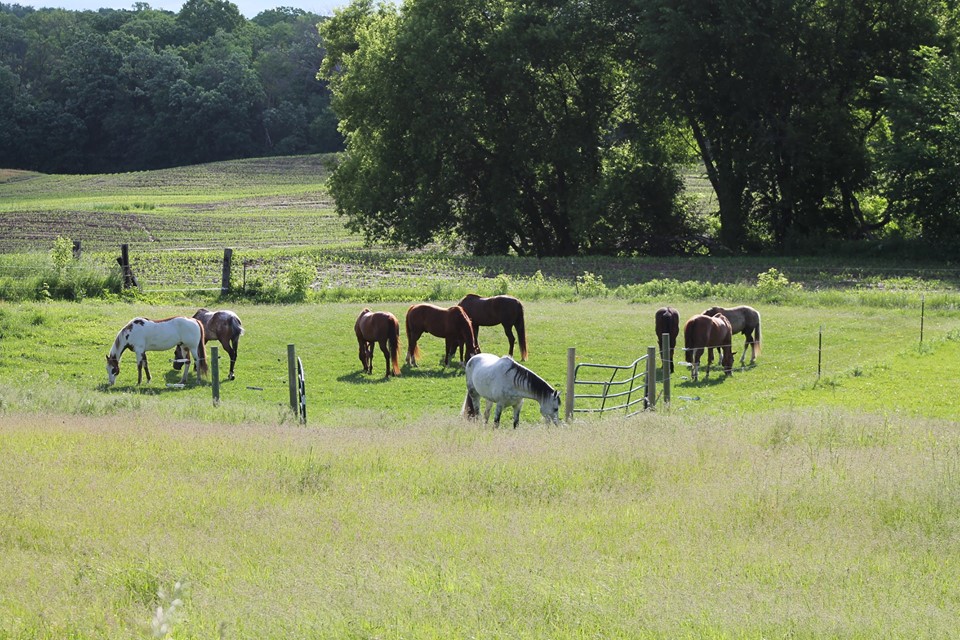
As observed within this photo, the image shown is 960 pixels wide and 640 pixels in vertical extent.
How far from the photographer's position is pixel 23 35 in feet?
413

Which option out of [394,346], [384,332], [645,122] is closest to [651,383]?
[394,346]

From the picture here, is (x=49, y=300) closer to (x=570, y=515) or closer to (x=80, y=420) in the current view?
(x=80, y=420)

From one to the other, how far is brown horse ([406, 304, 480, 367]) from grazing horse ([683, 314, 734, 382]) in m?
4.08

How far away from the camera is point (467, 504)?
1028 centimetres

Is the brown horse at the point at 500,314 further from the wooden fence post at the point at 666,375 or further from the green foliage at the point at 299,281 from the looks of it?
the green foliage at the point at 299,281

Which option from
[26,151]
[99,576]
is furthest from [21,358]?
[26,151]

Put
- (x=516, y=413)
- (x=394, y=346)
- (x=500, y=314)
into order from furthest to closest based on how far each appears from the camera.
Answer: (x=500, y=314) < (x=394, y=346) < (x=516, y=413)

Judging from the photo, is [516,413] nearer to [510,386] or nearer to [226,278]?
[510,386]

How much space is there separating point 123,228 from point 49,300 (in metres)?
30.2

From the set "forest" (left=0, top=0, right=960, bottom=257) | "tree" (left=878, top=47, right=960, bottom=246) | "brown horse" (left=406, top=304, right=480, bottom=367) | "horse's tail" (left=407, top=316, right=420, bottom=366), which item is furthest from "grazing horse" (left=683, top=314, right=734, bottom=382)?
"forest" (left=0, top=0, right=960, bottom=257)

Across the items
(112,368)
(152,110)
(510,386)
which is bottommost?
(112,368)

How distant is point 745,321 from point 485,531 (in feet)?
45.3

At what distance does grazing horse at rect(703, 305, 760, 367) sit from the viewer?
2188cm

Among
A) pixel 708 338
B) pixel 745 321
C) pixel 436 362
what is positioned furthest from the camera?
pixel 436 362
